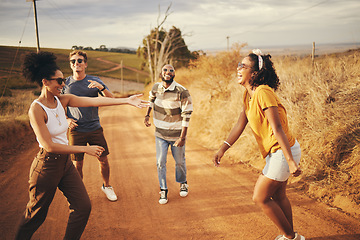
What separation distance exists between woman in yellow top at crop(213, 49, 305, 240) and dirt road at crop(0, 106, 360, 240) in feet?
2.89

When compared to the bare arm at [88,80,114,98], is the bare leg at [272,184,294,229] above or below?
below

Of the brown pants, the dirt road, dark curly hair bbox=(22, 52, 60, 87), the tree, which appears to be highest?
the tree

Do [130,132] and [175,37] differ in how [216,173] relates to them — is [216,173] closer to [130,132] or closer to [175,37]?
[130,132]

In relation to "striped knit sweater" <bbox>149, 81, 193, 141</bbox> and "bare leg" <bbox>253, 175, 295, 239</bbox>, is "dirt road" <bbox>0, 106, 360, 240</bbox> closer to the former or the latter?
"bare leg" <bbox>253, 175, 295, 239</bbox>

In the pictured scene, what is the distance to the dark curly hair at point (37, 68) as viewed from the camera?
271 centimetres

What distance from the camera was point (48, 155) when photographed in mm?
2717

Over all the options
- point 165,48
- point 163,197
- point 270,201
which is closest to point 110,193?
point 163,197

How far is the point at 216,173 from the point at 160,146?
1834mm

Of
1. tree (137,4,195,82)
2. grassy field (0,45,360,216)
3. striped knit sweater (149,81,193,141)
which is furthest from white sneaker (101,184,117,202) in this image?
tree (137,4,195,82)

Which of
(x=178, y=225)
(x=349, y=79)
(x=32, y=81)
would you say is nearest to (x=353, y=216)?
(x=178, y=225)

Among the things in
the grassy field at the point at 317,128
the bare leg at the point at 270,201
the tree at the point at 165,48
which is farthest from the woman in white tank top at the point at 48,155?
the tree at the point at 165,48

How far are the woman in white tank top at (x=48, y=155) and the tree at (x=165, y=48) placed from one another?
26.3 meters

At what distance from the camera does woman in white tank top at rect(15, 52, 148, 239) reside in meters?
2.63

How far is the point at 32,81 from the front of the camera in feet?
9.10
